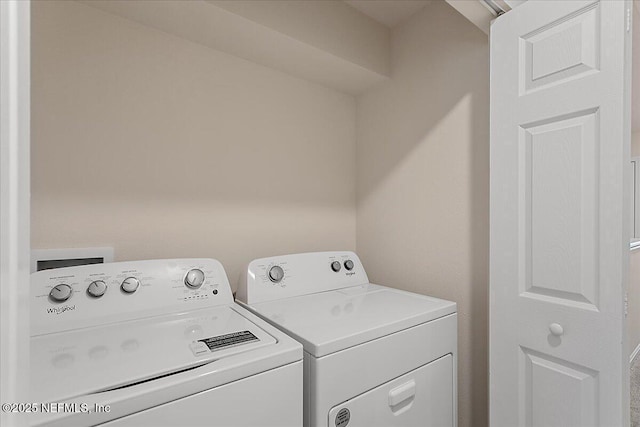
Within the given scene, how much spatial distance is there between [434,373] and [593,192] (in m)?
0.78

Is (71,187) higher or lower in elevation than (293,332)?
higher

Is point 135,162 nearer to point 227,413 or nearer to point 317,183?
point 317,183

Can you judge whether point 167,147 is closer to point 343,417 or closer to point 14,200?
point 14,200

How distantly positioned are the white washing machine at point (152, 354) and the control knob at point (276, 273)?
199 millimetres

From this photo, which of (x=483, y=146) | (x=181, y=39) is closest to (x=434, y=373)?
(x=483, y=146)

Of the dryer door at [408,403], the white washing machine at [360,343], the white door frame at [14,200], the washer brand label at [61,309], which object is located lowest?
the dryer door at [408,403]

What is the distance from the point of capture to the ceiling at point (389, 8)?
1.62 meters

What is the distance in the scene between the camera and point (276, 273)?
1.34 metres

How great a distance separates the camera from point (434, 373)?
1130 mm

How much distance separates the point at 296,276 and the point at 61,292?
0.82 meters

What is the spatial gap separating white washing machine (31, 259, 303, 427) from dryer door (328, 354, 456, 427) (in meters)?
0.19

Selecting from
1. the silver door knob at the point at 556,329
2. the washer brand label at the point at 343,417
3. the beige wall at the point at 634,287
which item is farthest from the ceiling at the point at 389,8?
the washer brand label at the point at 343,417

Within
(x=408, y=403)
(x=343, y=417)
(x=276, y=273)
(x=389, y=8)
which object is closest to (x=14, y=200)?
(x=343, y=417)

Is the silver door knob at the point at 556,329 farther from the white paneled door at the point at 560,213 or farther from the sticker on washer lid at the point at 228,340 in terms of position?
the sticker on washer lid at the point at 228,340
